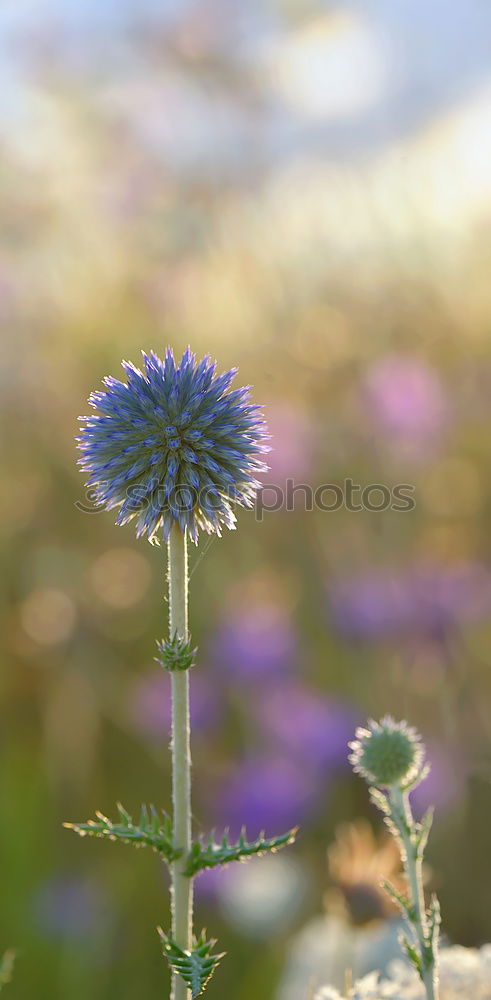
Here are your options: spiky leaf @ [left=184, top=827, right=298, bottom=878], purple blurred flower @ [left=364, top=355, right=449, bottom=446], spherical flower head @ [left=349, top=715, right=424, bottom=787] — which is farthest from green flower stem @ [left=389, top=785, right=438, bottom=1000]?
purple blurred flower @ [left=364, top=355, right=449, bottom=446]

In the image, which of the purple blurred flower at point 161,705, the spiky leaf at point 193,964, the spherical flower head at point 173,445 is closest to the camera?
the spiky leaf at point 193,964

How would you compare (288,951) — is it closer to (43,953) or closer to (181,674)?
(43,953)

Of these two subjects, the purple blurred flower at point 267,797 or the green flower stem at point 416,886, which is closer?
the green flower stem at point 416,886

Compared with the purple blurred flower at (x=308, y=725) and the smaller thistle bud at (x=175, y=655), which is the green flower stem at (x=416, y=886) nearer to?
the smaller thistle bud at (x=175, y=655)

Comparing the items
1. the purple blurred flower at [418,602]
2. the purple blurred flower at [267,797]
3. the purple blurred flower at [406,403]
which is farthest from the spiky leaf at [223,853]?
the purple blurred flower at [406,403]

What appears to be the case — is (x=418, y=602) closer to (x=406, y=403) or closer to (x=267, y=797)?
(x=267, y=797)

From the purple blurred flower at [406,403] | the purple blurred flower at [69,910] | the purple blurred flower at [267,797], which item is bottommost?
the purple blurred flower at [69,910]

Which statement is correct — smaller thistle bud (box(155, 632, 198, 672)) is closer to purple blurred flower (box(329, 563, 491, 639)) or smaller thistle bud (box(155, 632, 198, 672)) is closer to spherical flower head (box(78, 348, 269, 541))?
spherical flower head (box(78, 348, 269, 541))

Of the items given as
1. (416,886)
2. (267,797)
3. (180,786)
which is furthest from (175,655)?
(267,797)
